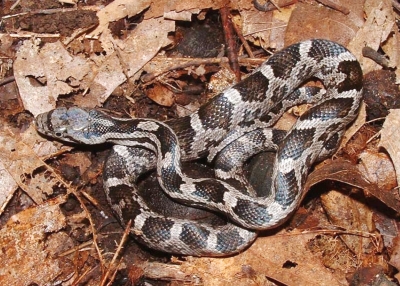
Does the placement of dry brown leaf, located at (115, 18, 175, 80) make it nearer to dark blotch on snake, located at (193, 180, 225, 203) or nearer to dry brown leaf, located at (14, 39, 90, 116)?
dry brown leaf, located at (14, 39, 90, 116)

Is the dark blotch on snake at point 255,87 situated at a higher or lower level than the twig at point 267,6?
lower

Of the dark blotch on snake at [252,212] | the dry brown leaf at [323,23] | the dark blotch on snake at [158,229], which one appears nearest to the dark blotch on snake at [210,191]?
the dark blotch on snake at [252,212]

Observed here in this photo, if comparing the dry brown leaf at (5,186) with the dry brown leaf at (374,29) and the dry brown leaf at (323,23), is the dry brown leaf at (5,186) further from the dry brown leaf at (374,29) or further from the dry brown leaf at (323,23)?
the dry brown leaf at (374,29)

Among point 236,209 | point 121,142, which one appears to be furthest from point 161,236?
point 121,142

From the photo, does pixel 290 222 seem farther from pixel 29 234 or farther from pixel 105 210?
pixel 29 234

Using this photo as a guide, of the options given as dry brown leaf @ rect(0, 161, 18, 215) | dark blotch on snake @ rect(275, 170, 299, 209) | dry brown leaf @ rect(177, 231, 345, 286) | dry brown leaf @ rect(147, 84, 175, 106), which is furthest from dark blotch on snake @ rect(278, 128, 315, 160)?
dry brown leaf @ rect(0, 161, 18, 215)

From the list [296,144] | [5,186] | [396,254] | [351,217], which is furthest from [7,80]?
[396,254]
